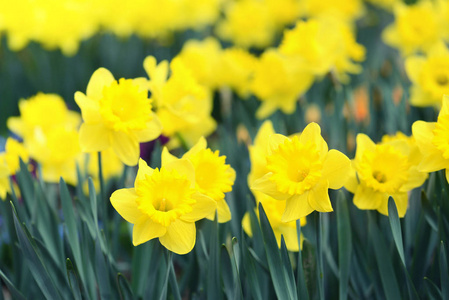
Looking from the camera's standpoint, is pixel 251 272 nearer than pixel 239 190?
Yes

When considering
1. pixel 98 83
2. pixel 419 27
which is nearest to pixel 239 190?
pixel 98 83

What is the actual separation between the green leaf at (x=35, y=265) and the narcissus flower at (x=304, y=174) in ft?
1.58

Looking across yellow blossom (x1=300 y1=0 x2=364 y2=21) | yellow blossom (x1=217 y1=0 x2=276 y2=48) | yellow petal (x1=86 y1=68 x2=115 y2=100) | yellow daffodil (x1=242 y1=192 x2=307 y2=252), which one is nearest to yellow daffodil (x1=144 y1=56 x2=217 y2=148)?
yellow petal (x1=86 y1=68 x2=115 y2=100)

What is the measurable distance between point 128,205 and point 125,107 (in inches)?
10.0

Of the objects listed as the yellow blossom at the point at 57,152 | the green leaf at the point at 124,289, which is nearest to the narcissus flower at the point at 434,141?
the green leaf at the point at 124,289

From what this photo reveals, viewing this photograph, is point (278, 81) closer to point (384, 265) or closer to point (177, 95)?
point (177, 95)

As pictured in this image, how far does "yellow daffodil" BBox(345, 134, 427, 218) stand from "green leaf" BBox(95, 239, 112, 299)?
556mm

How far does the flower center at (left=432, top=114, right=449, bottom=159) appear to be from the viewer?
38.5 inches

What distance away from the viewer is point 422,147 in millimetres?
1050

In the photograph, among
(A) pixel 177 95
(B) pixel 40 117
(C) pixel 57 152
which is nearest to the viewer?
(A) pixel 177 95

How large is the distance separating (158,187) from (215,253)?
210 mm

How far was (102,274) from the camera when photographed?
1077 millimetres

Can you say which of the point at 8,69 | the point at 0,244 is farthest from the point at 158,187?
the point at 8,69

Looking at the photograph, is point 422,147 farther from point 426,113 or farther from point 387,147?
point 426,113
